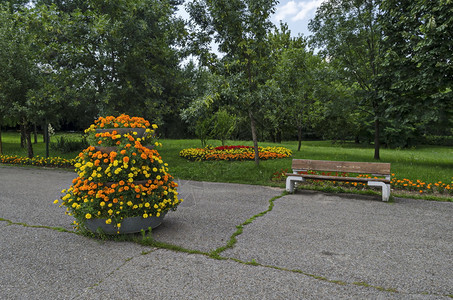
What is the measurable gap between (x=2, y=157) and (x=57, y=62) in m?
5.60

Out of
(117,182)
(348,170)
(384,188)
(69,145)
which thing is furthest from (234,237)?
(69,145)

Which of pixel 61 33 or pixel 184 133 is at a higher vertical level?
pixel 61 33

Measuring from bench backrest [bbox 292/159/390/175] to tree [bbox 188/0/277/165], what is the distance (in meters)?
2.49

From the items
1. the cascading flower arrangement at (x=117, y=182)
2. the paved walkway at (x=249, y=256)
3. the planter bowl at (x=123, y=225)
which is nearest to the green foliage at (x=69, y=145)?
the paved walkway at (x=249, y=256)

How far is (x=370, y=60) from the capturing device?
12.8 metres

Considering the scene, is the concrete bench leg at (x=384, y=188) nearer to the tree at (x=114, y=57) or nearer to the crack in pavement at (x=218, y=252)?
the crack in pavement at (x=218, y=252)

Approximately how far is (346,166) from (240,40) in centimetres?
483

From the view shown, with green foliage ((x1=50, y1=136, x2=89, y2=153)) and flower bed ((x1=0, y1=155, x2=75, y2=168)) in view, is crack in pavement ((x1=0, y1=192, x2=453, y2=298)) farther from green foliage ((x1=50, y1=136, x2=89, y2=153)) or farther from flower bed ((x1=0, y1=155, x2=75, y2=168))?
green foliage ((x1=50, y1=136, x2=89, y2=153))

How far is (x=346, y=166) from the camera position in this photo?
6.72 m

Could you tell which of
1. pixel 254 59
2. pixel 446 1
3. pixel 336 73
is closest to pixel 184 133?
pixel 336 73

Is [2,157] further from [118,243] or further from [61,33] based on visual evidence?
[118,243]

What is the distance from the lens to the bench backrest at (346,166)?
6.39 m

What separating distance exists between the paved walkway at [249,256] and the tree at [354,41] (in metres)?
7.90

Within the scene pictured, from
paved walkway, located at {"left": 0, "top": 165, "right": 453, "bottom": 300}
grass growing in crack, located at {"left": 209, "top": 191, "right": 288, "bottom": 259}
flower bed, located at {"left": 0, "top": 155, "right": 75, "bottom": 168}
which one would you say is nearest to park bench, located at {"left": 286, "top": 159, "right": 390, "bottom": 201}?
paved walkway, located at {"left": 0, "top": 165, "right": 453, "bottom": 300}
